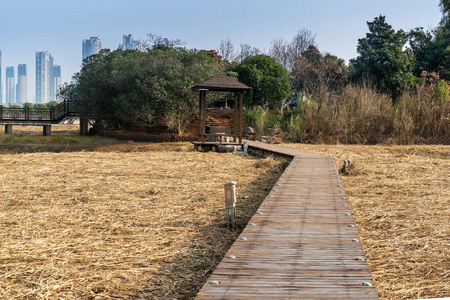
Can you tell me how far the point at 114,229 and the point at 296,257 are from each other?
2.34 m

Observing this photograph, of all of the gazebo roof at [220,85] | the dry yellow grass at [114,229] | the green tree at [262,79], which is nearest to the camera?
the dry yellow grass at [114,229]

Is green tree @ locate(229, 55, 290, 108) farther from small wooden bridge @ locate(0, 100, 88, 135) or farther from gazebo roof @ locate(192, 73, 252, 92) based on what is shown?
small wooden bridge @ locate(0, 100, 88, 135)

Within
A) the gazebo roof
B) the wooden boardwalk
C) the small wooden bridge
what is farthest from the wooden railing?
the wooden boardwalk

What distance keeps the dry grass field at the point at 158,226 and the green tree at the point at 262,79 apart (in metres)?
11.7

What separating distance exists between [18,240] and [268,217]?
8.21 feet

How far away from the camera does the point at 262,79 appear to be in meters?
21.4

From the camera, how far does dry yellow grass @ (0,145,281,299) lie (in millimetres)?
3305

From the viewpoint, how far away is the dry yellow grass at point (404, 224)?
11.0 feet

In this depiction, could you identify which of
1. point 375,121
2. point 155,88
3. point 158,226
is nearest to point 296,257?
point 158,226

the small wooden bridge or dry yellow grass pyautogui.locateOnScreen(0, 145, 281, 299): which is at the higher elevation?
the small wooden bridge

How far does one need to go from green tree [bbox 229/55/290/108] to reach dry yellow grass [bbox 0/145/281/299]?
12341mm

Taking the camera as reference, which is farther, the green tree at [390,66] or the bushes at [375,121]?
the green tree at [390,66]

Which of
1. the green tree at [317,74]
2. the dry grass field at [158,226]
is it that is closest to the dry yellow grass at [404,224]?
the dry grass field at [158,226]

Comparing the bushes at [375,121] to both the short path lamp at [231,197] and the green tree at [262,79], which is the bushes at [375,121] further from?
the short path lamp at [231,197]
